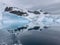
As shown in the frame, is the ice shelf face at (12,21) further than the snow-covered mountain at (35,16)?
No

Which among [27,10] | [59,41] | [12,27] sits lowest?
[59,41]

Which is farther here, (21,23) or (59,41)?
(59,41)

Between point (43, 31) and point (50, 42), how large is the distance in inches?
15.9

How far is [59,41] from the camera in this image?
1.94 metres

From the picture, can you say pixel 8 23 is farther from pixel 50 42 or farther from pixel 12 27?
pixel 50 42

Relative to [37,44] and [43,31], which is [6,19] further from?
[43,31]

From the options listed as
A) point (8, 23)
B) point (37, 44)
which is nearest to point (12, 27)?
point (8, 23)

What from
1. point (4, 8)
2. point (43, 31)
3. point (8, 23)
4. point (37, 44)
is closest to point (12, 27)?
point (8, 23)

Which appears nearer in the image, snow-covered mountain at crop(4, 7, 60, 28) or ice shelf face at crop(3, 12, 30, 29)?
ice shelf face at crop(3, 12, 30, 29)

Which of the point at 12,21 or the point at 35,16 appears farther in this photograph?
the point at 35,16

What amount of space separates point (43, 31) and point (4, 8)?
2.79 feet

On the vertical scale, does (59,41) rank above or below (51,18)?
below

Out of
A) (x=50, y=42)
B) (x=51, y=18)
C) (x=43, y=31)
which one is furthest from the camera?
(x=43, y=31)

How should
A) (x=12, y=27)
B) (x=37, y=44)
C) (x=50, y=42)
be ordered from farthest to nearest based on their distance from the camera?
(x=50, y=42), (x=37, y=44), (x=12, y=27)
